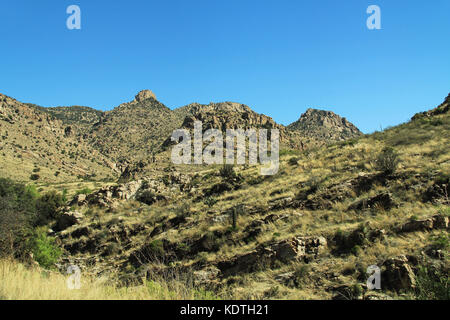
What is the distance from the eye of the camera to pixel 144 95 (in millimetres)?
141875

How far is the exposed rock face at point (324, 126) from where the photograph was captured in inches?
4025

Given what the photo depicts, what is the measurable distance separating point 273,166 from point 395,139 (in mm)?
10259

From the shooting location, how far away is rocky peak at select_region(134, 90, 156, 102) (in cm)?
13910

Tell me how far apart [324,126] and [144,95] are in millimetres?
94736

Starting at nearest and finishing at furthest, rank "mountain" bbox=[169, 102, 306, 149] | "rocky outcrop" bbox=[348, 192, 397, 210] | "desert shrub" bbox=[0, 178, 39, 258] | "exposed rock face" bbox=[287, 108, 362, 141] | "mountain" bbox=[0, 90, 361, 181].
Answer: "rocky outcrop" bbox=[348, 192, 397, 210]
"desert shrub" bbox=[0, 178, 39, 258]
"mountain" bbox=[0, 90, 361, 181]
"mountain" bbox=[169, 102, 306, 149]
"exposed rock face" bbox=[287, 108, 362, 141]

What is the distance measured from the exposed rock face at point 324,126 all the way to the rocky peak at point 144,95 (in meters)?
77.8

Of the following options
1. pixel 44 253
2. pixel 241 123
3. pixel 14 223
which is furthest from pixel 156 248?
pixel 241 123

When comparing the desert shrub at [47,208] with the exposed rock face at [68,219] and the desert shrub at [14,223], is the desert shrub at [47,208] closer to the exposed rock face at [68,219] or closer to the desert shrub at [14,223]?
the desert shrub at [14,223]

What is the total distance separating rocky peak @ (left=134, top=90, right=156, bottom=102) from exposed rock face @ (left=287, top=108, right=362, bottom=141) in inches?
3065

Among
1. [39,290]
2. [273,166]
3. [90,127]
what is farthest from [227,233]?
[90,127]

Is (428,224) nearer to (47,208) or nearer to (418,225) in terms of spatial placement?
(418,225)

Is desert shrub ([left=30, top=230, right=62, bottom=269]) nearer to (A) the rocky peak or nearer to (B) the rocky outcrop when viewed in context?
(B) the rocky outcrop

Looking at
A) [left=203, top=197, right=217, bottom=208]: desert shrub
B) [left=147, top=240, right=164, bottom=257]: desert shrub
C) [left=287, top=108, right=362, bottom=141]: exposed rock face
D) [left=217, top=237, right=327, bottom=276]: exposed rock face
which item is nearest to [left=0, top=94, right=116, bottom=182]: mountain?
[left=203, top=197, right=217, bottom=208]: desert shrub

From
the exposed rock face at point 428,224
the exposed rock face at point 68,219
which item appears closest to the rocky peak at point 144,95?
the exposed rock face at point 68,219
